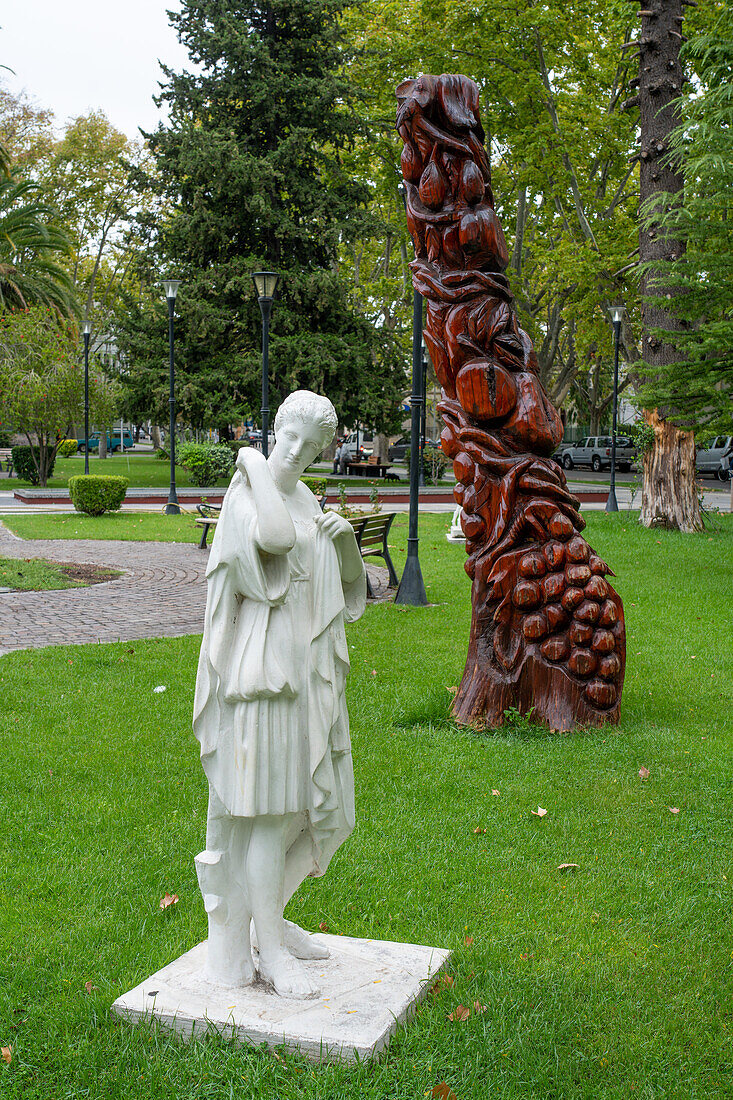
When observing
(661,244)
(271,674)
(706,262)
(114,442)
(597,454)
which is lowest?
(271,674)

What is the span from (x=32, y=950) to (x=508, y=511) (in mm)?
4175

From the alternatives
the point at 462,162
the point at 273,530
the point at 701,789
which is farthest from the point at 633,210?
the point at 273,530

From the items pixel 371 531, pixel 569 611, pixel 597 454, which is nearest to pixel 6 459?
pixel 597 454

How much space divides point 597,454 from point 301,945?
51852 mm

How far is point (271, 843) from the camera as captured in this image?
3266mm

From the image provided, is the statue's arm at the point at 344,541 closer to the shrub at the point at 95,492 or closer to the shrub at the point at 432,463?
the shrub at the point at 95,492

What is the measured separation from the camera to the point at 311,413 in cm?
321

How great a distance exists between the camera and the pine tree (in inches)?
1223

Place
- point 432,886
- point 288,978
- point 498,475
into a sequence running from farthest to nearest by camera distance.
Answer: point 498,475 → point 432,886 → point 288,978

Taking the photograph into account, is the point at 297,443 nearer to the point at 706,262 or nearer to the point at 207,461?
the point at 706,262

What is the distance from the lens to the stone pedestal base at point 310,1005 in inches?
123

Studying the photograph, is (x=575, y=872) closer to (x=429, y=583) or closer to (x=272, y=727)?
(x=272, y=727)

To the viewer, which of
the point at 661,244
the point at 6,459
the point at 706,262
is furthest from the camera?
the point at 6,459

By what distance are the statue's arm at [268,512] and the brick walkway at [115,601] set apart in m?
6.89
